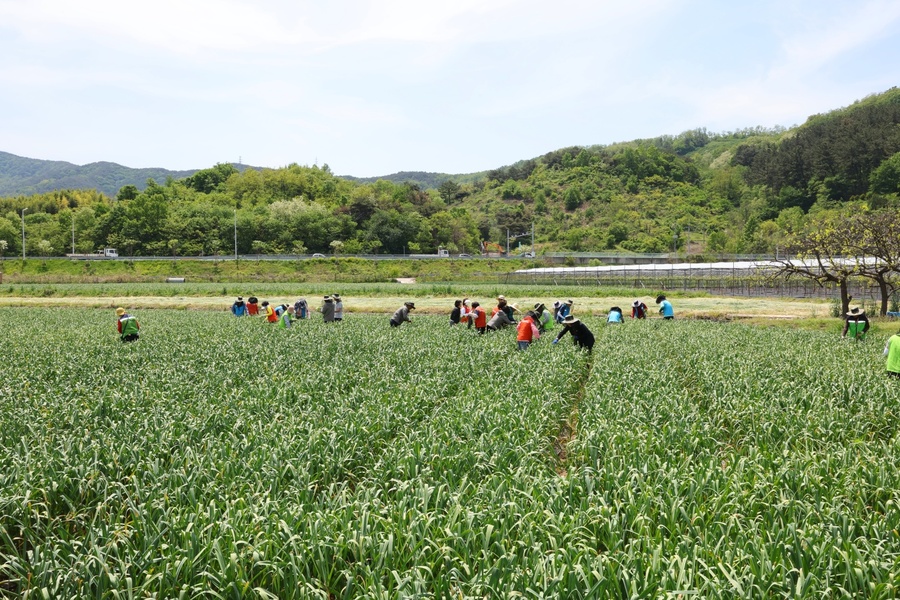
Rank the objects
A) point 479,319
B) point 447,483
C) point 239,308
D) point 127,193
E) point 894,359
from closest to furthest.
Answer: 1. point 447,483
2. point 894,359
3. point 479,319
4. point 239,308
5. point 127,193

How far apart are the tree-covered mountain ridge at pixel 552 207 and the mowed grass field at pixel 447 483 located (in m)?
77.9

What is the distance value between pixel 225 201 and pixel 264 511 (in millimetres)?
148509

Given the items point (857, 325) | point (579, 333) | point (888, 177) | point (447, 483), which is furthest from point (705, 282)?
point (888, 177)

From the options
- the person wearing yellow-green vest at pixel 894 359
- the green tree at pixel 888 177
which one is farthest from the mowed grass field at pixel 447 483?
the green tree at pixel 888 177

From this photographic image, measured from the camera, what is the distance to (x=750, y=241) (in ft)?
328

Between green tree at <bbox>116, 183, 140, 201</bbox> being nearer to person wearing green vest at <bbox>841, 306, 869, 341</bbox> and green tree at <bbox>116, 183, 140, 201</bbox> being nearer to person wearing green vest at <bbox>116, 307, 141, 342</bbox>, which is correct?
person wearing green vest at <bbox>116, 307, 141, 342</bbox>

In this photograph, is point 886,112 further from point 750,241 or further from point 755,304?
point 755,304

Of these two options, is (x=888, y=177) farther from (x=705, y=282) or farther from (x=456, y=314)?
(x=456, y=314)

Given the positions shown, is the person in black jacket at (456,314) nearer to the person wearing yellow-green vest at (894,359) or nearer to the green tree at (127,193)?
the person wearing yellow-green vest at (894,359)

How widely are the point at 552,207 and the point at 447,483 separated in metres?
158

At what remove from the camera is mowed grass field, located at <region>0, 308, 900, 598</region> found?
397 cm

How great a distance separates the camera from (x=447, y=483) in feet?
18.2

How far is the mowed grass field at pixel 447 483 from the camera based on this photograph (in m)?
3.97

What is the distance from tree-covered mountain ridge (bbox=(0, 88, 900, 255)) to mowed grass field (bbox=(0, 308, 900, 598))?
3067 inches
